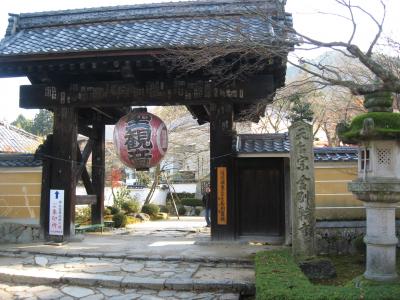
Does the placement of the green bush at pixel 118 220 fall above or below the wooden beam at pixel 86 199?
below

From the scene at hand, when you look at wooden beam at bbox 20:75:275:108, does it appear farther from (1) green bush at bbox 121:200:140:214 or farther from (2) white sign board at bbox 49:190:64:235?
(1) green bush at bbox 121:200:140:214

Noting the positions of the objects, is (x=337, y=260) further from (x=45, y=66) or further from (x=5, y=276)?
(x=45, y=66)

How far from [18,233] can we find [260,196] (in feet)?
21.9

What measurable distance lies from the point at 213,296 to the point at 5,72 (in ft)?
26.6

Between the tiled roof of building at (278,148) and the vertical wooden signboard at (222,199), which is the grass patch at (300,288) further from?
the tiled roof of building at (278,148)

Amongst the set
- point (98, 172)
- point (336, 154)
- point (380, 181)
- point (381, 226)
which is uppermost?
point (336, 154)

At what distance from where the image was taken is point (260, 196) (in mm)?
11250

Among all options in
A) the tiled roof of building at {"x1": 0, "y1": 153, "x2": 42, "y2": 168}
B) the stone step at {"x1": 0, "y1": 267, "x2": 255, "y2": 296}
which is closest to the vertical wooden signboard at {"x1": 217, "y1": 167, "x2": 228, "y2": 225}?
the stone step at {"x1": 0, "y1": 267, "x2": 255, "y2": 296}

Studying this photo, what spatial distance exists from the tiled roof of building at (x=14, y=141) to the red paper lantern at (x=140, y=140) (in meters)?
18.5

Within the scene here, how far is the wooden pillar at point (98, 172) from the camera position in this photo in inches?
578

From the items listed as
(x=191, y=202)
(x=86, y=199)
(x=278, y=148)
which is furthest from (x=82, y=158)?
(x=191, y=202)

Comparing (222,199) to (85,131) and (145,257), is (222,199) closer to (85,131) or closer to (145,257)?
(145,257)

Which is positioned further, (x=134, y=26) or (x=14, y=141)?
(x=14, y=141)

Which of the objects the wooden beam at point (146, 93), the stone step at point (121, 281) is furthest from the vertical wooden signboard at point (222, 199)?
the stone step at point (121, 281)
